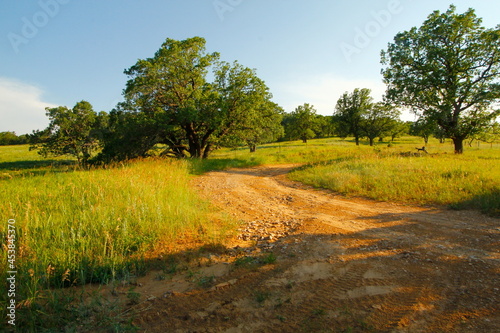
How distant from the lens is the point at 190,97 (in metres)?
18.9

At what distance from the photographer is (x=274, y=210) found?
727cm

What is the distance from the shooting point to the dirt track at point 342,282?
2619 millimetres

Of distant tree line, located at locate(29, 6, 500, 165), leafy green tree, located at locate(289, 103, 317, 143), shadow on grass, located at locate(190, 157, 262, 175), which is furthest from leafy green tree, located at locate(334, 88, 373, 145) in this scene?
shadow on grass, located at locate(190, 157, 262, 175)

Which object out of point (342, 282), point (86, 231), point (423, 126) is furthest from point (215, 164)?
point (423, 126)

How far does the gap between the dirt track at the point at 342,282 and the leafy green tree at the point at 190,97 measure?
13755 mm

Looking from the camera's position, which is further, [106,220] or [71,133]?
[71,133]

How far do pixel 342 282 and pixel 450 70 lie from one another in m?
22.8

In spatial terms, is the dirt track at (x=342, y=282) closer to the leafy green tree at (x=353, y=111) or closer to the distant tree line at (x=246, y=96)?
the distant tree line at (x=246, y=96)

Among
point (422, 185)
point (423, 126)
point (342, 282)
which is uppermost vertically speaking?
point (423, 126)

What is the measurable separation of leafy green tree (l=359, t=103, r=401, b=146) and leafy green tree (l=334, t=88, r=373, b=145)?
608mm

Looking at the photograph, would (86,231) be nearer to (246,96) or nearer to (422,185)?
(422,185)

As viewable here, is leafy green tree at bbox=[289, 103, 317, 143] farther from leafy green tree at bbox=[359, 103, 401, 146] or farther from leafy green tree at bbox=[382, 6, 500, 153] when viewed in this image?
leafy green tree at bbox=[382, 6, 500, 153]

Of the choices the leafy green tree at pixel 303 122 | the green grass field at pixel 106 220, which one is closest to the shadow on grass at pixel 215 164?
the green grass field at pixel 106 220

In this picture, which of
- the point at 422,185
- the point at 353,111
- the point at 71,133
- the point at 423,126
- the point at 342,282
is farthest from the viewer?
the point at 353,111
